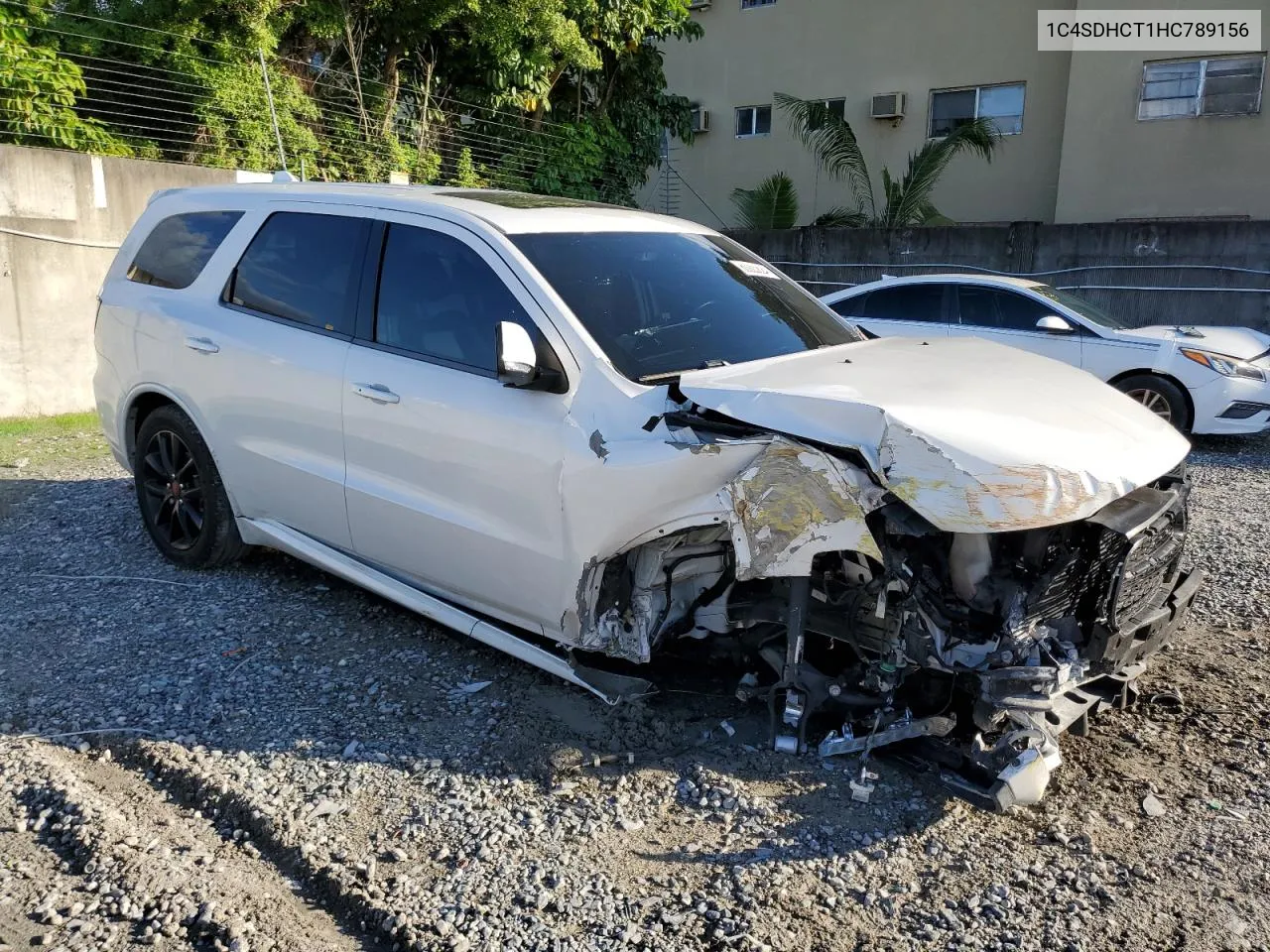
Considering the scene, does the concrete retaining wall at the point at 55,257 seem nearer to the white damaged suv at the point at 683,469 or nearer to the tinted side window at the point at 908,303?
the white damaged suv at the point at 683,469

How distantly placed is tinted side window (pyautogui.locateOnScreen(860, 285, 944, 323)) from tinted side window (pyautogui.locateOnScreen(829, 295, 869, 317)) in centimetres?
5

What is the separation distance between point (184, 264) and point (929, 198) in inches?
590

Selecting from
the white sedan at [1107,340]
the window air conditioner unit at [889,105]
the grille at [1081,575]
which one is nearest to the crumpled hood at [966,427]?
the grille at [1081,575]

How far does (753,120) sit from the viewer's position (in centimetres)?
2002

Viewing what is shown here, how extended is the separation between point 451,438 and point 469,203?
1.15m

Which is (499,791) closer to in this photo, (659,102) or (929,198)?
(659,102)

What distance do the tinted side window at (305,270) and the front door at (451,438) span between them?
20cm

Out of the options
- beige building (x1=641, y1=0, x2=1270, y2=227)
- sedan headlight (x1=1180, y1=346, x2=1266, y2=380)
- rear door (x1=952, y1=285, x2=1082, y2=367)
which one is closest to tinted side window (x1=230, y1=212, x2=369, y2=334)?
rear door (x1=952, y1=285, x2=1082, y2=367)

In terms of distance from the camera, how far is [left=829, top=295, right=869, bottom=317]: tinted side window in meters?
10.4

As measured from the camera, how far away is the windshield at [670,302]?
3869mm

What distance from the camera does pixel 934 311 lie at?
9.92 metres

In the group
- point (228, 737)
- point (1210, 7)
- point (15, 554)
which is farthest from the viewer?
point (1210, 7)

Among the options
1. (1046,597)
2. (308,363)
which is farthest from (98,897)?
(1046,597)

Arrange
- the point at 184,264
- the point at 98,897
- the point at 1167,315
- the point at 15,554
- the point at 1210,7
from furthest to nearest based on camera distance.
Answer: the point at 1210,7, the point at 1167,315, the point at 15,554, the point at 184,264, the point at 98,897
